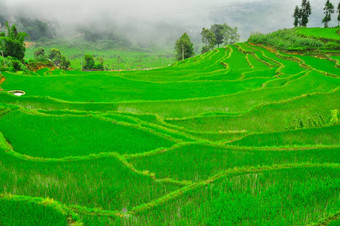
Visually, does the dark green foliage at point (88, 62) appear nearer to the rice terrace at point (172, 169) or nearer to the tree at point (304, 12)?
the tree at point (304, 12)

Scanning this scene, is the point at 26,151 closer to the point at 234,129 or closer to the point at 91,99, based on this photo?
the point at 234,129

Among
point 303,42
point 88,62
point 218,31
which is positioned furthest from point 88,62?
point 303,42

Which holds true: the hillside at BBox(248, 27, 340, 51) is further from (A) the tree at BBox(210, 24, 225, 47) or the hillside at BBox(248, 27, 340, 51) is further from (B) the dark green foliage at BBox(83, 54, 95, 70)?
(B) the dark green foliage at BBox(83, 54, 95, 70)

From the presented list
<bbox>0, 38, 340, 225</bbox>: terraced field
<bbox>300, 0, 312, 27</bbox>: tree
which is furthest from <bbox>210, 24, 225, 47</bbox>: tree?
<bbox>0, 38, 340, 225</bbox>: terraced field

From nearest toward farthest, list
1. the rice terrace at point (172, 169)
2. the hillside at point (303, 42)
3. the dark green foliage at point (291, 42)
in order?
1. the rice terrace at point (172, 169)
2. the hillside at point (303, 42)
3. the dark green foliage at point (291, 42)

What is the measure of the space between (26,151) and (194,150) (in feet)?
13.6

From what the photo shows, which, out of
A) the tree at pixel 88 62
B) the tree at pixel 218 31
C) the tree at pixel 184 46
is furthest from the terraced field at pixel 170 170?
the tree at pixel 218 31

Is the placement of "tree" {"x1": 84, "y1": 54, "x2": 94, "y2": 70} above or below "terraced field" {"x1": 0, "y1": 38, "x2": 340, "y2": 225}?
above

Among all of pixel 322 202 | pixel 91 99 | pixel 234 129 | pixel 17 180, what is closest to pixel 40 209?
pixel 17 180

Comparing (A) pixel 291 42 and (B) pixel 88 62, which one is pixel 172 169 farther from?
(B) pixel 88 62

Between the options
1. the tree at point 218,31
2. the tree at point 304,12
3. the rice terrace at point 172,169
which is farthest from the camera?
the tree at point 218,31


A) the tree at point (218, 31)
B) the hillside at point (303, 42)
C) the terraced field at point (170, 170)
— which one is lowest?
the terraced field at point (170, 170)

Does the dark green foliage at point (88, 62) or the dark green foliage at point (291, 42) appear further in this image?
the dark green foliage at point (88, 62)

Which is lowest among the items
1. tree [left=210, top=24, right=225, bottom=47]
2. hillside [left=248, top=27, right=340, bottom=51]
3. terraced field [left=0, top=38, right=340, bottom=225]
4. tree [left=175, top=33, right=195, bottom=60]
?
terraced field [left=0, top=38, right=340, bottom=225]
